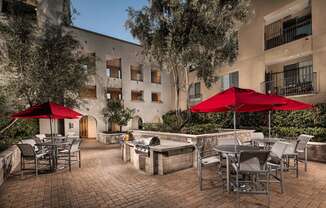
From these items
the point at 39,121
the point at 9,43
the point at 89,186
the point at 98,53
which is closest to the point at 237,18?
the point at 89,186

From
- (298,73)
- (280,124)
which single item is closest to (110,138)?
(280,124)

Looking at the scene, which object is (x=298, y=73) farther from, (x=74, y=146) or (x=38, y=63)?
(x=38, y=63)

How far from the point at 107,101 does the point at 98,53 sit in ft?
13.9

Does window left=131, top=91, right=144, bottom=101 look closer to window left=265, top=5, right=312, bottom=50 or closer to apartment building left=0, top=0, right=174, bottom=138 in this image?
apartment building left=0, top=0, right=174, bottom=138

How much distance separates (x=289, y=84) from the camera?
12250 millimetres

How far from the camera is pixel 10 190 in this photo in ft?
15.7

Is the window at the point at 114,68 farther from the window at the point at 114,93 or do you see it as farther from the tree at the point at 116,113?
the tree at the point at 116,113

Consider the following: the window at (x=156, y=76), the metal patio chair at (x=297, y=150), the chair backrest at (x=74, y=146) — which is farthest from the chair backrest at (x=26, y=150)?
the window at (x=156, y=76)

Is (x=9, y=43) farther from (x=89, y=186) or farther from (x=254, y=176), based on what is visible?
(x=254, y=176)

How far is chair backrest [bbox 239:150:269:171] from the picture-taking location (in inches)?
150

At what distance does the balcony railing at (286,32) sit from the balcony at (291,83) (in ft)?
6.69

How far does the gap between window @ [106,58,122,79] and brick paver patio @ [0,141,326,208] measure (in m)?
12.8

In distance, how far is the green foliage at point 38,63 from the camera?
7316mm

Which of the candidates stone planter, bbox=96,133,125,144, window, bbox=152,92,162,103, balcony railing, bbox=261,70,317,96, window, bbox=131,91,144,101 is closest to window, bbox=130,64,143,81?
window, bbox=131,91,144,101
